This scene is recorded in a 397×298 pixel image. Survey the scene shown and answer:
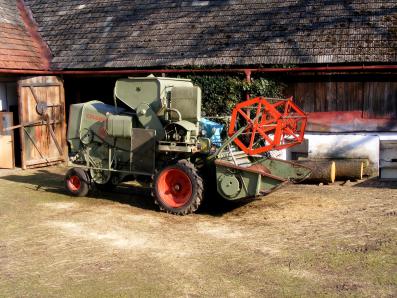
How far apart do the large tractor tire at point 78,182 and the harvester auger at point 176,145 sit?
2 cm

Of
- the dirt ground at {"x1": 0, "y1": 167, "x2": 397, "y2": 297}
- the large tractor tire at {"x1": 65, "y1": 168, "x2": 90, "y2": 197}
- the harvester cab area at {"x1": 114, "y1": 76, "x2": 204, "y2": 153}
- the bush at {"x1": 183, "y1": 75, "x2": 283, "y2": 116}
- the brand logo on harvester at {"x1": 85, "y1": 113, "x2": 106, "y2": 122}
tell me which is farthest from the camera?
the bush at {"x1": 183, "y1": 75, "x2": 283, "y2": 116}

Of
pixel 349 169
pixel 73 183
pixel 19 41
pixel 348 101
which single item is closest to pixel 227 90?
pixel 348 101

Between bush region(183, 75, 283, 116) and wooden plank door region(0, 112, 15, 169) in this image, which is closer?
bush region(183, 75, 283, 116)

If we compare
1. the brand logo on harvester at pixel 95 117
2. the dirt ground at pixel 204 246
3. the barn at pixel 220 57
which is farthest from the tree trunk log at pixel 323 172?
the brand logo on harvester at pixel 95 117

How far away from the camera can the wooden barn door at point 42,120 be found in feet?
41.1

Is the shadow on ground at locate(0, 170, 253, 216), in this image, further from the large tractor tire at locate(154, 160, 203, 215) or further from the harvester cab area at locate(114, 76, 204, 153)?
the harvester cab area at locate(114, 76, 204, 153)

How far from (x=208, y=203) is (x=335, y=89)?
4.57 meters

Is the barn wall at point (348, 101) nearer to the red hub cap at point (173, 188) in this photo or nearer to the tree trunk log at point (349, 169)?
the tree trunk log at point (349, 169)

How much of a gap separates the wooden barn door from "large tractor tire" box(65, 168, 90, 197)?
138 inches

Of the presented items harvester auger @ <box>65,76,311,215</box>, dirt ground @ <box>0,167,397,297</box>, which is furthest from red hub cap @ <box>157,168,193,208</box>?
dirt ground @ <box>0,167,397,297</box>

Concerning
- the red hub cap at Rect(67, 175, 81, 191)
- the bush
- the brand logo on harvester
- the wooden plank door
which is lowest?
the red hub cap at Rect(67, 175, 81, 191)

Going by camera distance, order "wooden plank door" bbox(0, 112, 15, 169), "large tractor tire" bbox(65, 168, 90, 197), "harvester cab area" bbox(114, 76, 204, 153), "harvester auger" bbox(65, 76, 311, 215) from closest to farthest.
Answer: "harvester auger" bbox(65, 76, 311, 215), "harvester cab area" bbox(114, 76, 204, 153), "large tractor tire" bbox(65, 168, 90, 197), "wooden plank door" bbox(0, 112, 15, 169)

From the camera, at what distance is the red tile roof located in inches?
493

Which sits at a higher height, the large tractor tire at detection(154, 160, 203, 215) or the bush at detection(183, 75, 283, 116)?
the bush at detection(183, 75, 283, 116)
